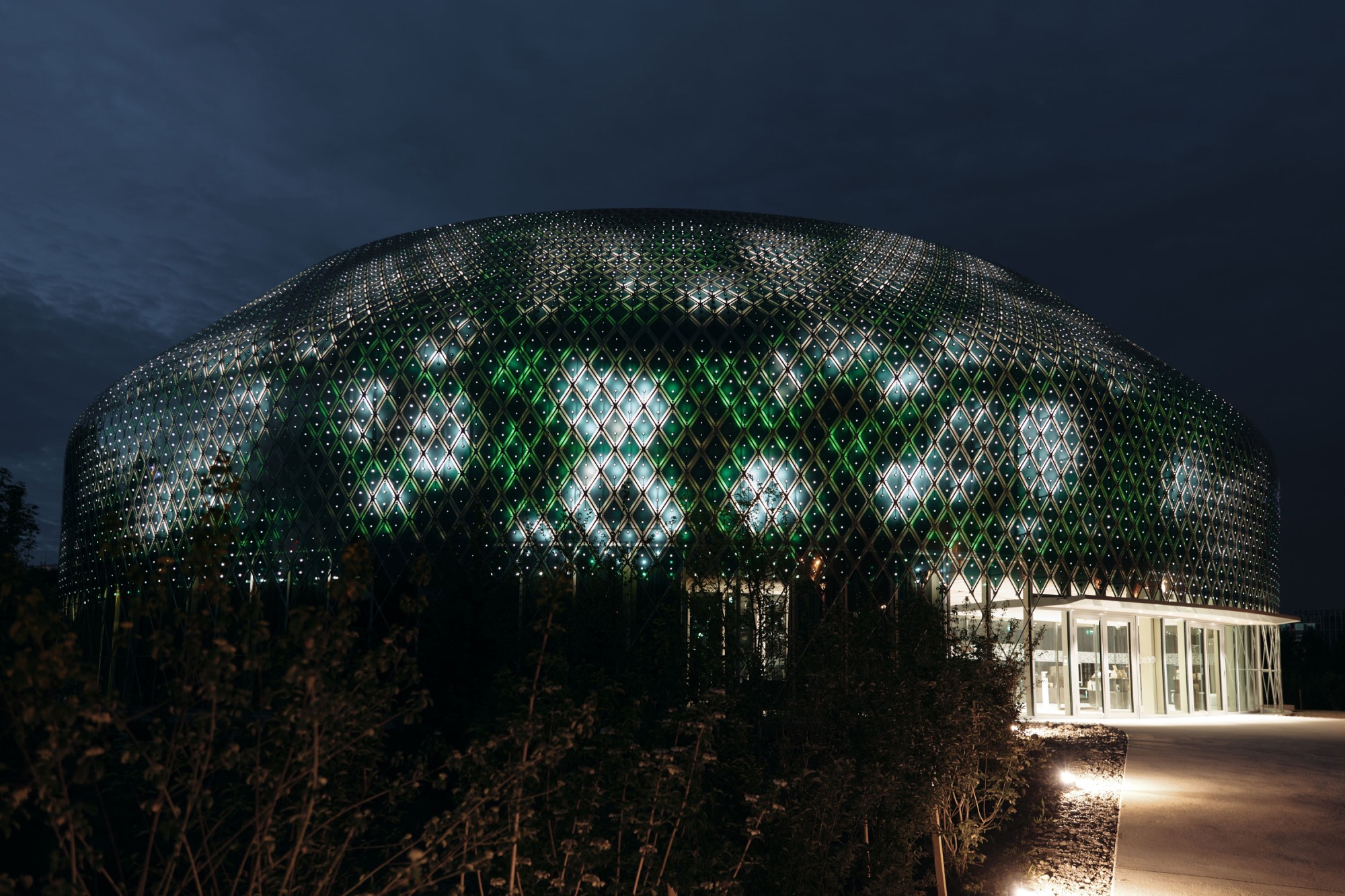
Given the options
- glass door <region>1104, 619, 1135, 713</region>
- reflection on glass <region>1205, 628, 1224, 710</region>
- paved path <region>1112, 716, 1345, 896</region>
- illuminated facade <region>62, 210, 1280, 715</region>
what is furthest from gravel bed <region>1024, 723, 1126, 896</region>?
reflection on glass <region>1205, 628, 1224, 710</region>

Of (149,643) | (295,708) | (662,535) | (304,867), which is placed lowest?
(304,867)

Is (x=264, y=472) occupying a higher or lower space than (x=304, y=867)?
higher

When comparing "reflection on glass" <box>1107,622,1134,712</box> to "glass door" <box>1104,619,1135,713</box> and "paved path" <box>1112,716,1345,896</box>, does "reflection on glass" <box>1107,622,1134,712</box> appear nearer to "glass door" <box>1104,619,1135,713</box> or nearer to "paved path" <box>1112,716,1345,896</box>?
"glass door" <box>1104,619,1135,713</box>

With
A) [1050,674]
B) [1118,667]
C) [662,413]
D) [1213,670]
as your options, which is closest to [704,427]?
[662,413]

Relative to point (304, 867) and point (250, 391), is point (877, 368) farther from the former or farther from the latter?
point (304, 867)

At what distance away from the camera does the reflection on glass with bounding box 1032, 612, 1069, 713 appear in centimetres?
3647

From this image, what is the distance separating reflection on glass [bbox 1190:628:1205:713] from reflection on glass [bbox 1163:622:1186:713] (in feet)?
2.42

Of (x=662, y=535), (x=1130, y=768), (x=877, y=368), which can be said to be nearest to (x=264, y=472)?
(x=662, y=535)

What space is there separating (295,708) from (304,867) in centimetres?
259

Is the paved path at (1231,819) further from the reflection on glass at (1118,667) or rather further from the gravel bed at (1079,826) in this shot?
the reflection on glass at (1118,667)

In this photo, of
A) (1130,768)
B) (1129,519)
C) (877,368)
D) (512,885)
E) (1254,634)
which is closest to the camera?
(512,885)

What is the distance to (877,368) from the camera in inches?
1469

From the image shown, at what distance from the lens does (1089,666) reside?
37.8 metres

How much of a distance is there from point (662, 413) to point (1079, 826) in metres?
22.9
